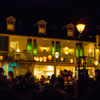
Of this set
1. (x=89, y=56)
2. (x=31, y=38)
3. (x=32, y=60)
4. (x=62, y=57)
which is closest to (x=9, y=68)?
(x=32, y=60)

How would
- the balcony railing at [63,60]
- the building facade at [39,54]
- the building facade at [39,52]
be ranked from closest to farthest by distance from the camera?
the building facade at [39,52] → the building facade at [39,54] → the balcony railing at [63,60]

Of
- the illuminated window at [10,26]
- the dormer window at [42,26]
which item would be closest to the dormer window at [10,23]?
the illuminated window at [10,26]

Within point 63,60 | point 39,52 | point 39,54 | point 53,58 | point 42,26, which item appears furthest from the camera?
point 42,26

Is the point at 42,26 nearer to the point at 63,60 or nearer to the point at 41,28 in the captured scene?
the point at 41,28

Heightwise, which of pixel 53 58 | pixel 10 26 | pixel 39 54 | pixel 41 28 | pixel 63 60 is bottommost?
pixel 63 60

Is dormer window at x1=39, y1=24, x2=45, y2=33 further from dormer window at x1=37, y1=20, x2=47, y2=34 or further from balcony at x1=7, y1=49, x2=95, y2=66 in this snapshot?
balcony at x1=7, y1=49, x2=95, y2=66

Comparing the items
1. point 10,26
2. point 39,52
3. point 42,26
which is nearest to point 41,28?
point 42,26

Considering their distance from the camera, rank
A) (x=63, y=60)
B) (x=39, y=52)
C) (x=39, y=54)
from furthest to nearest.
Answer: (x=63, y=60), (x=39, y=52), (x=39, y=54)

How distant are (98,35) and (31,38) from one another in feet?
32.6

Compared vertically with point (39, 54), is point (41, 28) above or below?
above

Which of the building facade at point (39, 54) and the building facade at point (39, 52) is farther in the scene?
the building facade at point (39, 54)

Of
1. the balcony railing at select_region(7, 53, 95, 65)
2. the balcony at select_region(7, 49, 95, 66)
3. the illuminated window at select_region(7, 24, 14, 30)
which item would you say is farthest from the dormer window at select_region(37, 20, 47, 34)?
the balcony railing at select_region(7, 53, 95, 65)

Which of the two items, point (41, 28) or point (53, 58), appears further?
point (41, 28)

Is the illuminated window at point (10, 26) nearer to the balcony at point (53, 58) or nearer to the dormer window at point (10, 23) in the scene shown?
the dormer window at point (10, 23)
